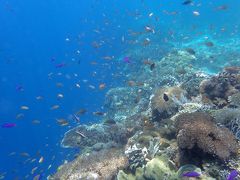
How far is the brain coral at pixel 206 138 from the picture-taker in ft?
20.6

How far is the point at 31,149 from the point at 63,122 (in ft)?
109

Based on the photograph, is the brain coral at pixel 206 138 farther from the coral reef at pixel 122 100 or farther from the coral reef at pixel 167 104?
the coral reef at pixel 122 100

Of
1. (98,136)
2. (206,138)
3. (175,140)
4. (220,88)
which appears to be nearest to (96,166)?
(175,140)

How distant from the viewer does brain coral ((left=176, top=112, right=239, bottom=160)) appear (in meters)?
6.29

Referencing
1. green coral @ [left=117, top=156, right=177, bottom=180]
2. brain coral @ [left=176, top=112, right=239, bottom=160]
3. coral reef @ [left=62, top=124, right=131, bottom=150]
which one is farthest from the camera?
coral reef @ [left=62, top=124, right=131, bottom=150]

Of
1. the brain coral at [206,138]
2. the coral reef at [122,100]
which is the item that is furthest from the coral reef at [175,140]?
the coral reef at [122,100]

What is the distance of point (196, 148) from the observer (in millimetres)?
6469

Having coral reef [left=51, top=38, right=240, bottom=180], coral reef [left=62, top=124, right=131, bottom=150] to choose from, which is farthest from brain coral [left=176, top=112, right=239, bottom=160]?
coral reef [left=62, top=124, right=131, bottom=150]

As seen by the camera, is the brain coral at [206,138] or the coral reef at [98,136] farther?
the coral reef at [98,136]

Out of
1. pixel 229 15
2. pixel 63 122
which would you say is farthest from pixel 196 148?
pixel 229 15

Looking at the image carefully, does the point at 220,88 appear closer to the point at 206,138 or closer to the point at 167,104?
the point at 167,104

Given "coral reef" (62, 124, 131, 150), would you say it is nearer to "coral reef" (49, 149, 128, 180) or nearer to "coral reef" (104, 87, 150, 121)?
"coral reef" (49, 149, 128, 180)

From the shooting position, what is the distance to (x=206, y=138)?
20.9 ft

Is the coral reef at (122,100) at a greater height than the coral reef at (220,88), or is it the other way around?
the coral reef at (122,100)
